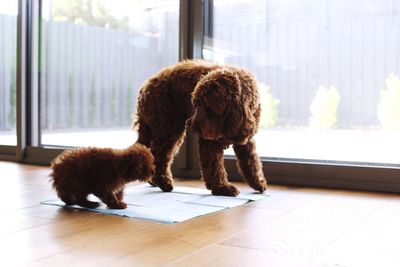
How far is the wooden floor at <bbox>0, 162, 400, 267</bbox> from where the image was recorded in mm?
1369

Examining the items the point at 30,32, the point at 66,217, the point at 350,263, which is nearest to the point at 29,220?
the point at 66,217

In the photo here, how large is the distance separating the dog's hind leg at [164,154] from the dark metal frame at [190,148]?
552 millimetres

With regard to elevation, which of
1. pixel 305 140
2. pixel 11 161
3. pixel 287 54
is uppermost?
pixel 287 54

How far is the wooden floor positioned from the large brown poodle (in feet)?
0.77

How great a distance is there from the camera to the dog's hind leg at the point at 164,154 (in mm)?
2398

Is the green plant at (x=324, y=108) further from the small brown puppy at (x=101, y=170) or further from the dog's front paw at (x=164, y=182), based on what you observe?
the small brown puppy at (x=101, y=170)

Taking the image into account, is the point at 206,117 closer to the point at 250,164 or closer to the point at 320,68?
the point at 250,164

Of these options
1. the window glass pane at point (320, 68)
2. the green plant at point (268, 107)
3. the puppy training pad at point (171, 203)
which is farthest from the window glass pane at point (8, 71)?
the green plant at point (268, 107)

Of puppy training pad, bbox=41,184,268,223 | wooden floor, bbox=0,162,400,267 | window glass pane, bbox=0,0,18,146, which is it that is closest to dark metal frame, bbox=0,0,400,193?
window glass pane, bbox=0,0,18,146

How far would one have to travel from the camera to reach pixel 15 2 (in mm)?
3988

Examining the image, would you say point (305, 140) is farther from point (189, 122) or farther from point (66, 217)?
point (66, 217)

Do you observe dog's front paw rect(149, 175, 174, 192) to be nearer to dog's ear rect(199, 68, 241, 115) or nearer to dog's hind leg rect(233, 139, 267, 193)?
dog's hind leg rect(233, 139, 267, 193)

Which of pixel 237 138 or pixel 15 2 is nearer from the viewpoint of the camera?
pixel 237 138

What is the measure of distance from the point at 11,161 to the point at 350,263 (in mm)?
3055
